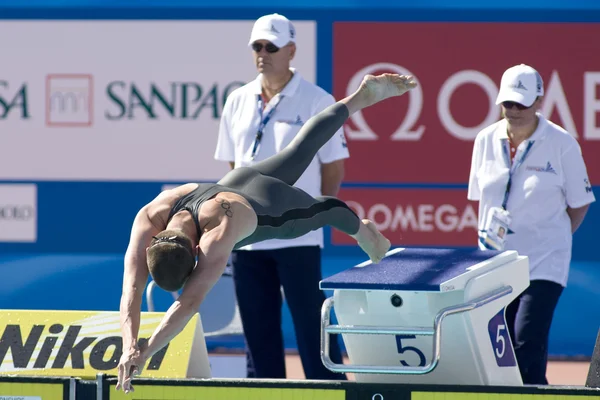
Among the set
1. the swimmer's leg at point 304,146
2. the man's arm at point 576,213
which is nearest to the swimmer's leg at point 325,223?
the swimmer's leg at point 304,146

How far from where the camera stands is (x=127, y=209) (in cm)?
753

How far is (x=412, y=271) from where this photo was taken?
170 inches

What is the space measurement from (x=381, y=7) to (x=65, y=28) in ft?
6.80

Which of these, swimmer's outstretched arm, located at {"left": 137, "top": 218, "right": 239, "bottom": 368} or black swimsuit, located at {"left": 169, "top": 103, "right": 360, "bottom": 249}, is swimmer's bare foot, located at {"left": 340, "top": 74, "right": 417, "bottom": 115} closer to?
black swimsuit, located at {"left": 169, "top": 103, "right": 360, "bottom": 249}

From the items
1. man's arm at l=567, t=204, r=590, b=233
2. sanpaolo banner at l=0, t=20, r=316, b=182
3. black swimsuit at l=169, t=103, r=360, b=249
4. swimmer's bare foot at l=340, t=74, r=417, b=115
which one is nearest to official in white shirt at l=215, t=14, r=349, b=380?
swimmer's bare foot at l=340, t=74, r=417, b=115

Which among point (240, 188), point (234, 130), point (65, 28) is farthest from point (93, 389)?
point (65, 28)

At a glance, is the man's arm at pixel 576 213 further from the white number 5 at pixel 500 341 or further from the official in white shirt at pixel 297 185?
the white number 5 at pixel 500 341

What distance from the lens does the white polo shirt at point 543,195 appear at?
5352mm

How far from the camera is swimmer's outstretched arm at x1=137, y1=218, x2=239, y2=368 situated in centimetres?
398

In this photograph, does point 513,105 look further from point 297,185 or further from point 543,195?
point 297,185

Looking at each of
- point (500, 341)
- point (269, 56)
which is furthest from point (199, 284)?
point (269, 56)

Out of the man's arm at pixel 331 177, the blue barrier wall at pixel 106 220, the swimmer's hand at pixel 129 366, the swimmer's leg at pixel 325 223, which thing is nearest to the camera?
the swimmer's hand at pixel 129 366

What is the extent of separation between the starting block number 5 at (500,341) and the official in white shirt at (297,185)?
3.36 ft

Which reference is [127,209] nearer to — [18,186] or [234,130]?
[18,186]
